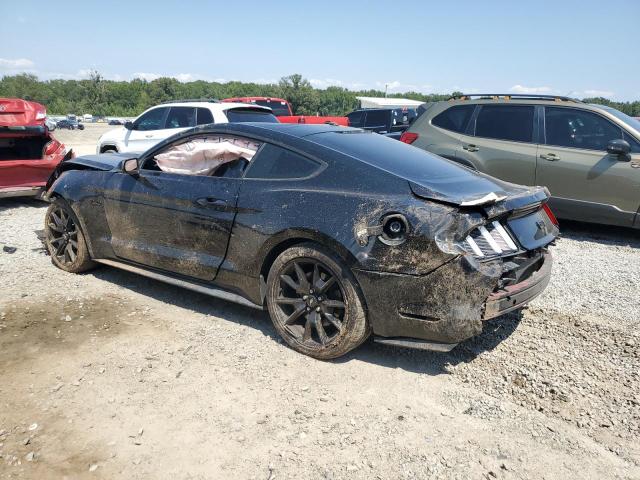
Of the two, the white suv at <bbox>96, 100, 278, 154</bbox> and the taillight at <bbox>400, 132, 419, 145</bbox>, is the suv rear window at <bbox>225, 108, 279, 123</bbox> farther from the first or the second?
the taillight at <bbox>400, 132, 419, 145</bbox>

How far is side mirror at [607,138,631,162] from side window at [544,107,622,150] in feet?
0.70

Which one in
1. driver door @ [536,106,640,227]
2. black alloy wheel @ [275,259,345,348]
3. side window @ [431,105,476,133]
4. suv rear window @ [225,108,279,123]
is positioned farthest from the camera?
suv rear window @ [225,108,279,123]

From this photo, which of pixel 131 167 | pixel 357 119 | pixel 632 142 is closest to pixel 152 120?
pixel 131 167

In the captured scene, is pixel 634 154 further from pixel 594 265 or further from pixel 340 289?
pixel 340 289

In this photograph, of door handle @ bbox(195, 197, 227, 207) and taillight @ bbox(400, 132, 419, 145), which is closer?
door handle @ bbox(195, 197, 227, 207)

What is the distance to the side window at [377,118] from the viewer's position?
17.3 metres

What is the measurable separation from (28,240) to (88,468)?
476 centimetres

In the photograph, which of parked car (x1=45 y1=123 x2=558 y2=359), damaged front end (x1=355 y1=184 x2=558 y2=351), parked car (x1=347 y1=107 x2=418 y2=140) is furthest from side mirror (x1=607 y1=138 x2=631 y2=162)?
parked car (x1=347 y1=107 x2=418 y2=140)

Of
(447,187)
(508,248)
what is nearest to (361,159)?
(447,187)

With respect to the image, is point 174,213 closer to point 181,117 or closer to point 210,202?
point 210,202

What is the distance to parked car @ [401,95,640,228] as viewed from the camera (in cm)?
659

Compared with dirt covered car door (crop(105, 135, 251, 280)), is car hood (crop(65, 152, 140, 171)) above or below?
above

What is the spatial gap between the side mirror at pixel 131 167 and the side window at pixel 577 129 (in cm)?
548

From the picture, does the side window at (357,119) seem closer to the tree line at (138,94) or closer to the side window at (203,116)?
the side window at (203,116)
